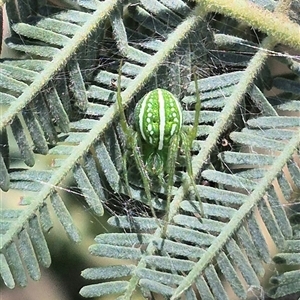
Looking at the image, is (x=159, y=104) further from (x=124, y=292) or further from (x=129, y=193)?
(x=124, y=292)

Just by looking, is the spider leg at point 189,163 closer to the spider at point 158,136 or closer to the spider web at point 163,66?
the spider at point 158,136

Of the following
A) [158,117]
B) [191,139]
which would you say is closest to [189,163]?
[191,139]

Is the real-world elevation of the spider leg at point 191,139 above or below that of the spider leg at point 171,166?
above

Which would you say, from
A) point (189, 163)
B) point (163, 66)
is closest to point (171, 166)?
point (189, 163)

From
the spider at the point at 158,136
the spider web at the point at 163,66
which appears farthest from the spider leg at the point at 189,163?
the spider web at the point at 163,66

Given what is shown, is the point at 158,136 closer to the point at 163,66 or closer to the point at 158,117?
the point at 158,117

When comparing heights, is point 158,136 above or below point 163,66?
below

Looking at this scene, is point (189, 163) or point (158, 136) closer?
point (189, 163)

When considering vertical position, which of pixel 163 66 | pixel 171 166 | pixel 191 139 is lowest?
pixel 171 166

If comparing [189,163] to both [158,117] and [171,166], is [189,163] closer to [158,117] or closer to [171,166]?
[171,166]
